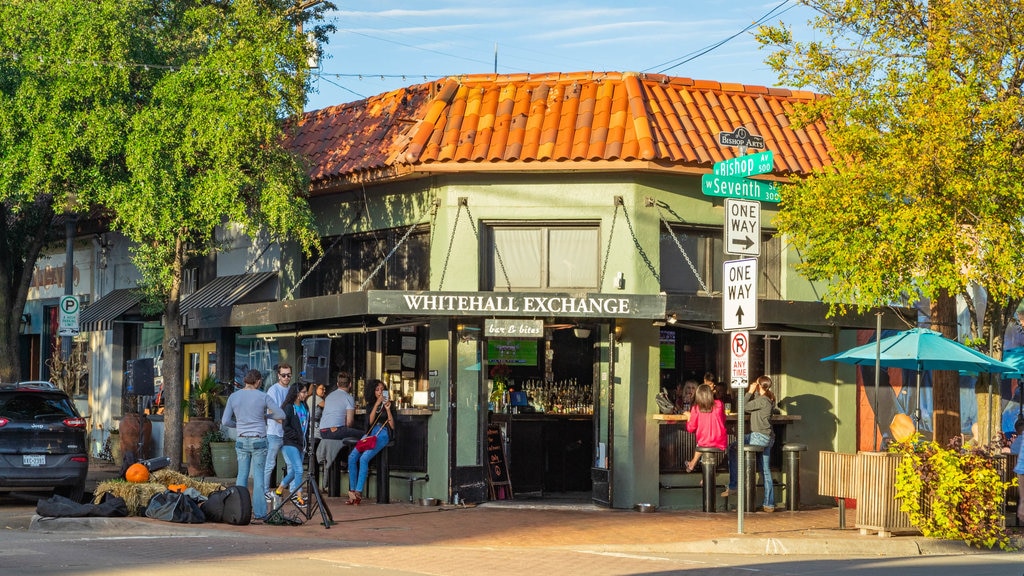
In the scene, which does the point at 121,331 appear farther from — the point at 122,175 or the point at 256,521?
the point at 256,521

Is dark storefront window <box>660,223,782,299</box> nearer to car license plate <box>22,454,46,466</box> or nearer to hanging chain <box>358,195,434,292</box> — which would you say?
hanging chain <box>358,195,434,292</box>

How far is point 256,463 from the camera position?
1659 cm

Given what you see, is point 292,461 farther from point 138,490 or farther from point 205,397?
point 205,397

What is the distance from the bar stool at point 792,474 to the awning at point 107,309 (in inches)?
472

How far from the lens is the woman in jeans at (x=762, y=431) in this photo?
18.8 m

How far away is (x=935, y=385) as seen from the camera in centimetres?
1905

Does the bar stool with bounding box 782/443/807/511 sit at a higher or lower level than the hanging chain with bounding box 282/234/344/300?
lower

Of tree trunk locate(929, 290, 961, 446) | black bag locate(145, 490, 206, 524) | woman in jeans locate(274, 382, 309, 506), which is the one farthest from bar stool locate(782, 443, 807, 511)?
black bag locate(145, 490, 206, 524)

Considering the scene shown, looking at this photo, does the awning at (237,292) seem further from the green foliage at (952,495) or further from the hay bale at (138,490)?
the green foliage at (952,495)

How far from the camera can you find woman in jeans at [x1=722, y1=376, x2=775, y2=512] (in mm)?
18766

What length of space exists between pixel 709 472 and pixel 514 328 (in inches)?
131

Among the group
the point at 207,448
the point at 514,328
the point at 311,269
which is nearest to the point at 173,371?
the point at 311,269

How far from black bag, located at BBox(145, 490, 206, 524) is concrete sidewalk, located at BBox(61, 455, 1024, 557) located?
6.5 inches

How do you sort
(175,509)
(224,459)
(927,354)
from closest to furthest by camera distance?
(175,509) < (927,354) < (224,459)
